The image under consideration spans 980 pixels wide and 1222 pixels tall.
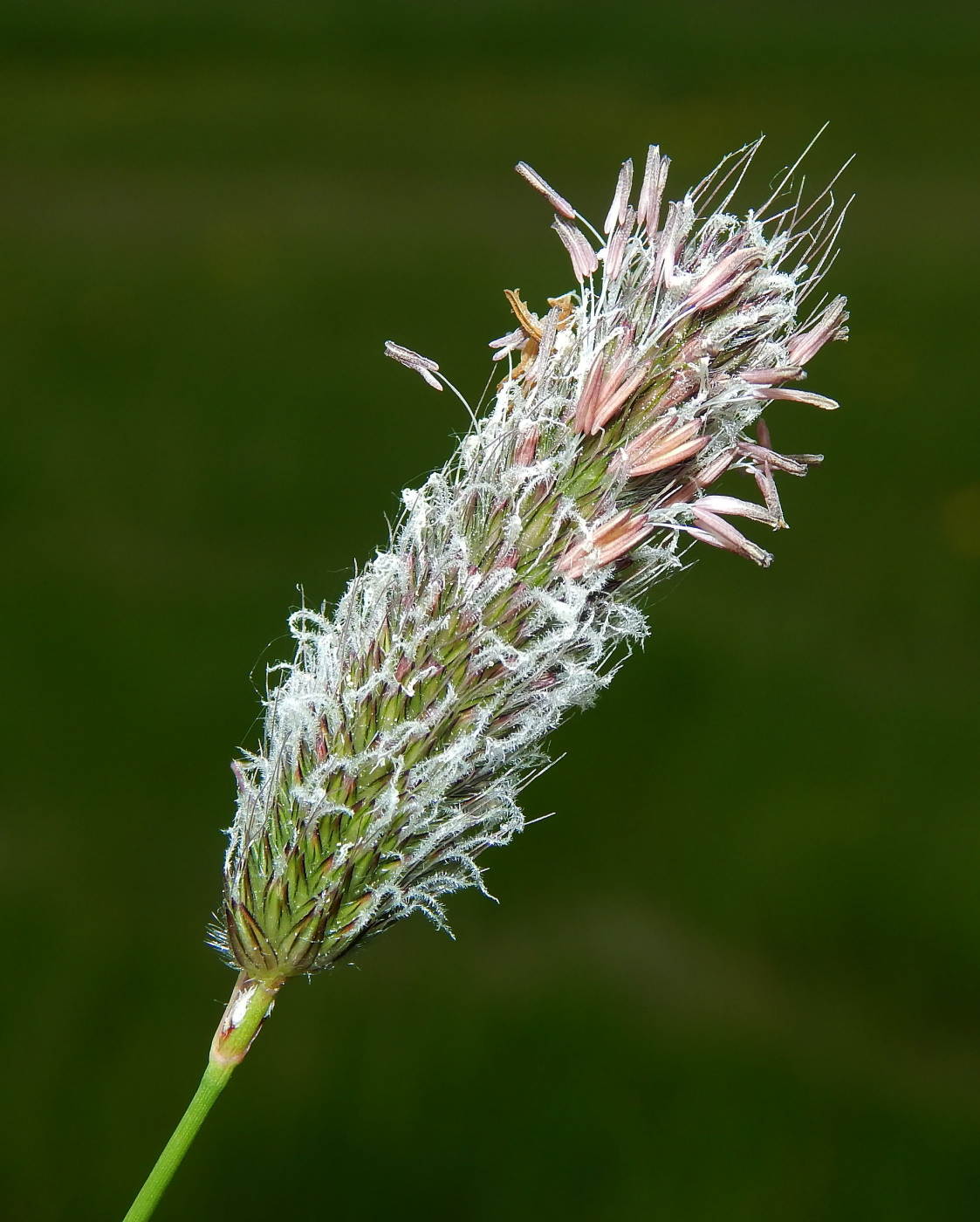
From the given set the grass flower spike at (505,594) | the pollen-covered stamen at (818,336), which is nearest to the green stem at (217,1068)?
the grass flower spike at (505,594)

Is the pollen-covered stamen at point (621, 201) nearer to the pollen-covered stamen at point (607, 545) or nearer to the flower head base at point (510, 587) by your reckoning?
the flower head base at point (510, 587)

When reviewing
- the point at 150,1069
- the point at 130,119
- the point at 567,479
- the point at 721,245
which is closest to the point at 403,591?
the point at 567,479

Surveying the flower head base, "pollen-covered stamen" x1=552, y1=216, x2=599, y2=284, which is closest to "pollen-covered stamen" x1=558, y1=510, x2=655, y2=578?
the flower head base

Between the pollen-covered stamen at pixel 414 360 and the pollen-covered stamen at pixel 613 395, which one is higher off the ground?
the pollen-covered stamen at pixel 414 360

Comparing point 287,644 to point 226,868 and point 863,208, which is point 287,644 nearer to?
point 226,868

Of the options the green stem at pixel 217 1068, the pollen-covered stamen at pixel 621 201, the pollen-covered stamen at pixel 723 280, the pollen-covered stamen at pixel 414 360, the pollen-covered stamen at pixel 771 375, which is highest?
the pollen-covered stamen at pixel 621 201

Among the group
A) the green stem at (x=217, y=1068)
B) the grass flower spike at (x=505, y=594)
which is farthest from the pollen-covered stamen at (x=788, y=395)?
the green stem at (x=217, y=1068)

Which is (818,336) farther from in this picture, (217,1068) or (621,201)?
(217,1068)
